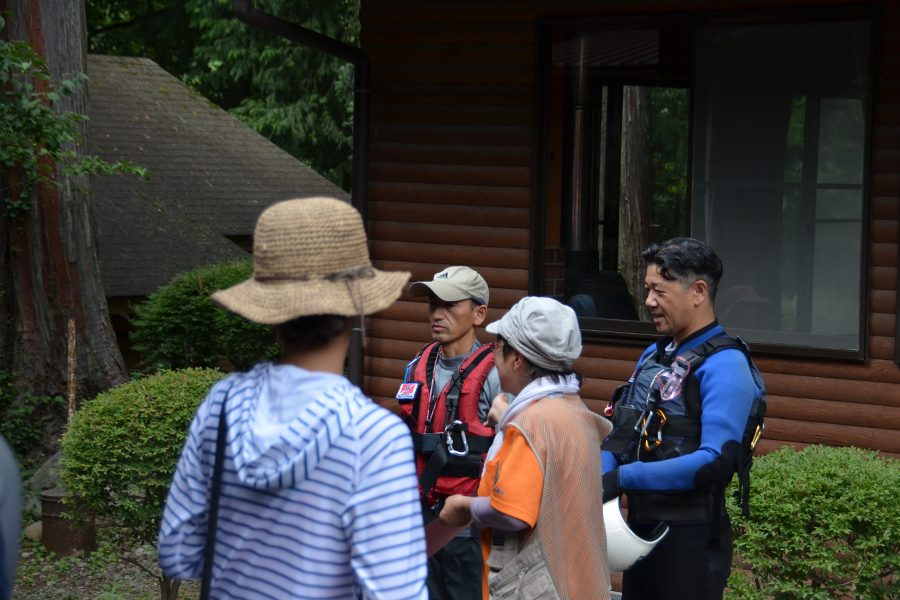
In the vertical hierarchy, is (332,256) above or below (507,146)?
below

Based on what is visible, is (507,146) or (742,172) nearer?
(742,172)

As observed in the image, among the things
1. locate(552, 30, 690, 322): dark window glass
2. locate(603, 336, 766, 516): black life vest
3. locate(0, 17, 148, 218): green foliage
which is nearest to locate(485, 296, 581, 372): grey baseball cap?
locate(603, 336, 766, 516): black life vest

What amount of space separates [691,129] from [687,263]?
2.98 m

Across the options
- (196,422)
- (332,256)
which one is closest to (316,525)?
(196,422)

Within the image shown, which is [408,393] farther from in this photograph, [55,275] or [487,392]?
[55,275]

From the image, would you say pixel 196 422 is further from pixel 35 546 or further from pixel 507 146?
pixel 35 546

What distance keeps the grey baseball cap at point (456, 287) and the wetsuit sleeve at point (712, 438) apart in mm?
1303

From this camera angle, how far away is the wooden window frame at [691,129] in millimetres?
5254

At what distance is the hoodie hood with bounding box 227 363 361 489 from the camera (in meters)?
1.75

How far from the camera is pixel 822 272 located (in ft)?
18.3

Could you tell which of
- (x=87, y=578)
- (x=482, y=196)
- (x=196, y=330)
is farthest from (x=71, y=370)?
(x=482, y=196)

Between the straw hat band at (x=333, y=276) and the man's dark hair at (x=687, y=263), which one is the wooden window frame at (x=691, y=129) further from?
the straw hat band at (x=333, y=276)

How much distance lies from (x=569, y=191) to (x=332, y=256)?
457 centimetres

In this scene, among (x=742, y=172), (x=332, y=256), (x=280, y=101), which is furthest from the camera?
(x=280, y=101)
